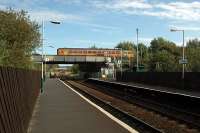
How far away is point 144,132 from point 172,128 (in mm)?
1872

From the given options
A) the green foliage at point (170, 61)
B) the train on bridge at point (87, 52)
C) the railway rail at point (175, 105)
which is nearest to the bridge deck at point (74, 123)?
the railway rail at point (175, 105)

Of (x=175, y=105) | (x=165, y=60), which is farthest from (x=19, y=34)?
(x=165, y=60)

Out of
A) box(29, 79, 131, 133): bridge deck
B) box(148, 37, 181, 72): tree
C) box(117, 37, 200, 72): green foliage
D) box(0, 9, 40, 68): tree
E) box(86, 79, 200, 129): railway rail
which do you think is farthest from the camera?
box(148, 37, 181, 72): tree

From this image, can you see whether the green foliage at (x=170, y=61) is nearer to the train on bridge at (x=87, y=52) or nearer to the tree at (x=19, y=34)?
the train on bridge at (x=87, y=52)

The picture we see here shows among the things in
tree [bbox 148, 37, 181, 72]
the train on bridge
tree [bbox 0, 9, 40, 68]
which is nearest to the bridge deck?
tree [bbox 0, 9, 40, 68]

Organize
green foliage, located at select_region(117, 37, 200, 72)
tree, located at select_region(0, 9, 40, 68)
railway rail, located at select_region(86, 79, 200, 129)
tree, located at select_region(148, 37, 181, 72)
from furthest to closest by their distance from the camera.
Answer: tree, located at select_region(148, 37, 181, 72)
green foliage, located at select_region(117, 37, 200, 72)
tree, located at select_region(0, 9, 40, 68)
railway rail, located at select_region(86, 79, 200, 129)

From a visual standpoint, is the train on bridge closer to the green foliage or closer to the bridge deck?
the green foliage

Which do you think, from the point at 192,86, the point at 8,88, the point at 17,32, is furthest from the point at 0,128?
the point at 192,86

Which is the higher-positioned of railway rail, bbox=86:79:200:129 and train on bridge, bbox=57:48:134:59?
train on bridge, bbox=57:48:134:59

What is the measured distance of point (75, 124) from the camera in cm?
1853

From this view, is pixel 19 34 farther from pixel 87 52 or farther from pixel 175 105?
pixel 87 52

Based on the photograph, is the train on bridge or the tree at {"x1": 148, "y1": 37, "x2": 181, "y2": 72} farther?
the train on bridge

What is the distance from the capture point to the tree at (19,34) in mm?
38781

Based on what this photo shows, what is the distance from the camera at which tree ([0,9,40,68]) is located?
38.8 meters
